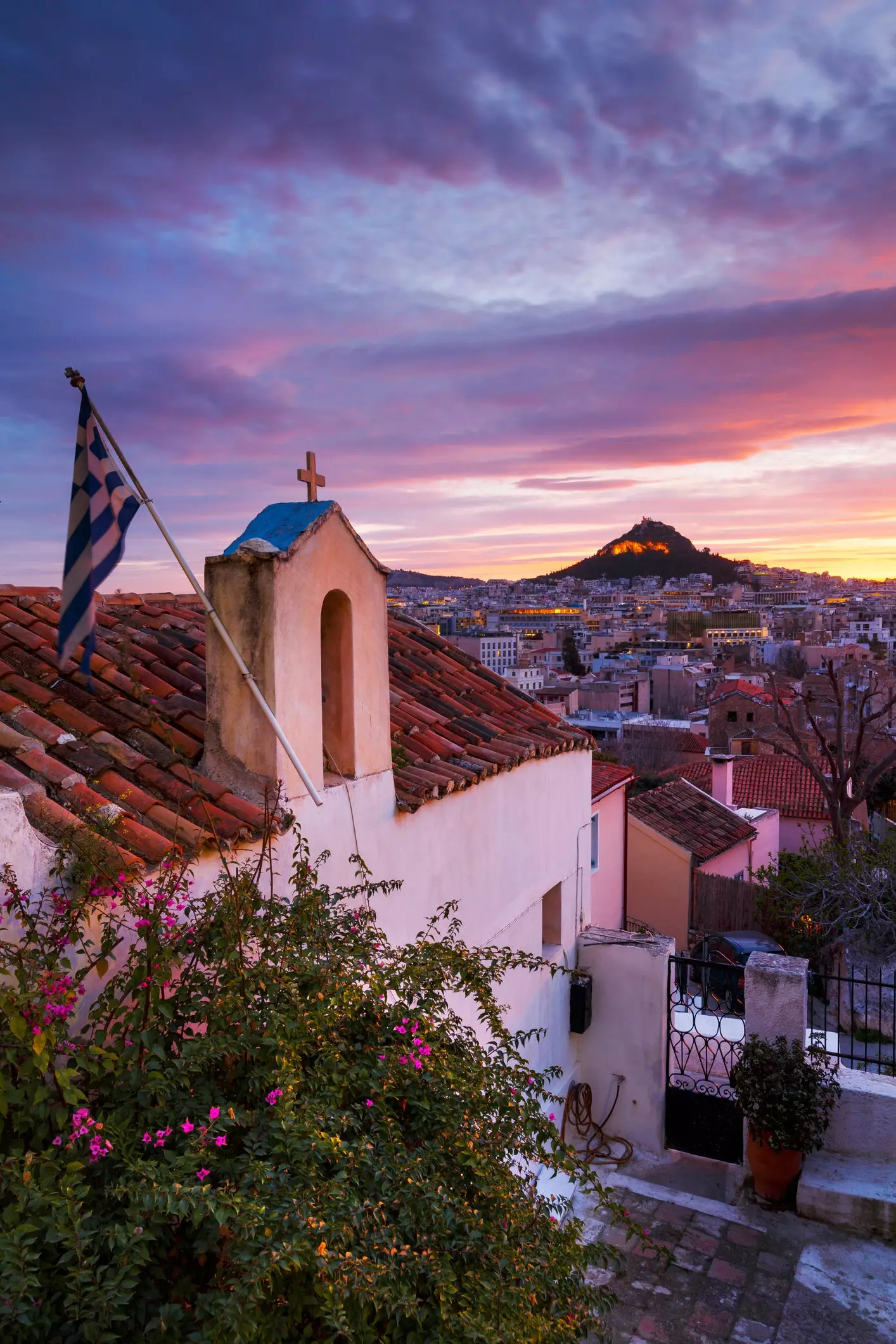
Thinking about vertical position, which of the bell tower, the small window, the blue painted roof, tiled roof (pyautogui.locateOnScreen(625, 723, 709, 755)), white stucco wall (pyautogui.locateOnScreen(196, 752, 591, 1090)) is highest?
the blue painted roof

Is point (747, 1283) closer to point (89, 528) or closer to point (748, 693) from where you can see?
point (89, 528)

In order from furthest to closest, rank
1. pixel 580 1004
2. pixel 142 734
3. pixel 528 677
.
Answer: pixel 528 677 < pixel 580 1004 < pixel 142 734

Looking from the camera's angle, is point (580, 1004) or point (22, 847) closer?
point (22, 847)

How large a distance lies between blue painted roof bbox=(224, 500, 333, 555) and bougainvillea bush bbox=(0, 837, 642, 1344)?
179 centimetres

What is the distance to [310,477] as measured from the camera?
5.39 metres

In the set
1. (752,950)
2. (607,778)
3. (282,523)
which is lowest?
(752,950)

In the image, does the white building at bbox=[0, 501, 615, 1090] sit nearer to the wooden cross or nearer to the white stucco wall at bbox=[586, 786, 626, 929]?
the wooden cross

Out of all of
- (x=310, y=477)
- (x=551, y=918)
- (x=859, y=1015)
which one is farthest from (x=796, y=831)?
(x=310, y=477)

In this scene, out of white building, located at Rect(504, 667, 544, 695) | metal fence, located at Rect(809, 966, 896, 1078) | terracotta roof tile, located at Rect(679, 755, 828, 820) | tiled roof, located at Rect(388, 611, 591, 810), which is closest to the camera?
tiled roof, located at Rect(388, 611, 591, 810)

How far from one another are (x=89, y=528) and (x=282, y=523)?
1.29 meters

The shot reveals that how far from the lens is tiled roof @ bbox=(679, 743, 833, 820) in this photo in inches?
1040

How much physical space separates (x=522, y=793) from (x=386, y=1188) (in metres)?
4.75

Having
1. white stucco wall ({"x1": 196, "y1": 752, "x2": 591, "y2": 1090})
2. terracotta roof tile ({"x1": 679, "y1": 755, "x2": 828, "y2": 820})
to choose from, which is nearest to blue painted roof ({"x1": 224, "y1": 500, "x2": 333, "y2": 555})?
white stucco wall ({"x1": 196, "y1": 752, "x2": 591, "y2": 1090})

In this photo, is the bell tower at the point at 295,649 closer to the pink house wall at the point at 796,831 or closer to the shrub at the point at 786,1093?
the shrub at the point at 786,1093
